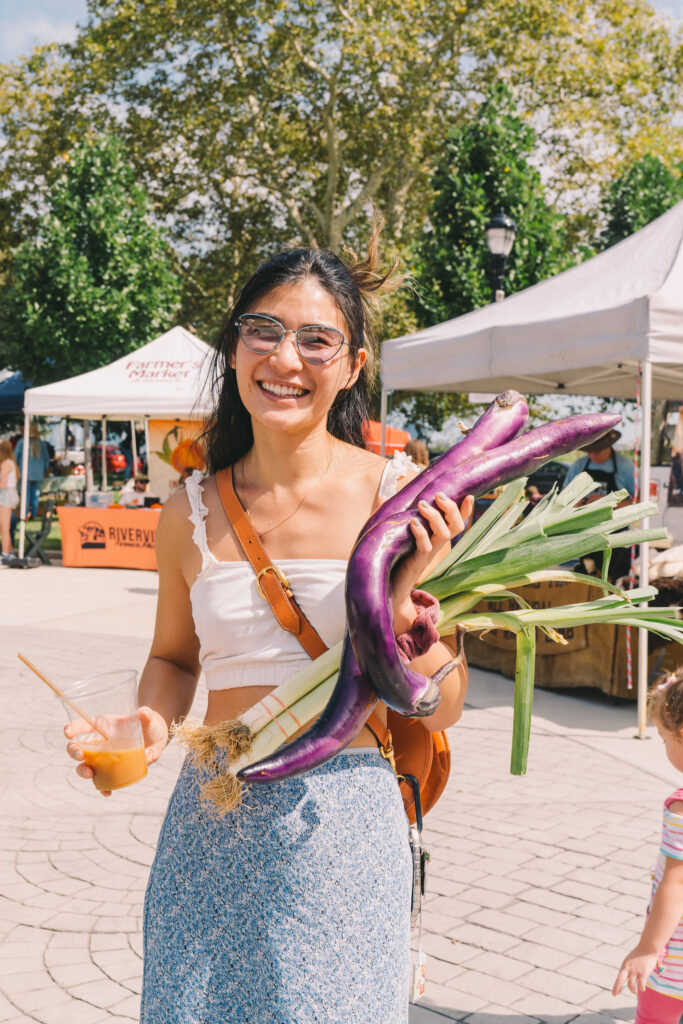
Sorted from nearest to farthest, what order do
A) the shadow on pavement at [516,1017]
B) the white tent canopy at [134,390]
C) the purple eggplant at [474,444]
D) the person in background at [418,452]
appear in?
the purple eggplant at [474,444], the shadow on pavement at [516,1017], the person in background at [418,452], the white tent canopy at [134,390]

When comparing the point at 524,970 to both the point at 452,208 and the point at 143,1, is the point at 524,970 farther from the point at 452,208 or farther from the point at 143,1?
the point at 143,1

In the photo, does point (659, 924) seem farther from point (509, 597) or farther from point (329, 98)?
point (329, 98)

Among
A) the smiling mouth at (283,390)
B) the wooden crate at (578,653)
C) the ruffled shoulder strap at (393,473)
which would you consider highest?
the smiling mouth at (283,390)

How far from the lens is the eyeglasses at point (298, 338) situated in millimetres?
1737

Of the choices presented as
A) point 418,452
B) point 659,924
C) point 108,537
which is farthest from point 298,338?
point 108,537

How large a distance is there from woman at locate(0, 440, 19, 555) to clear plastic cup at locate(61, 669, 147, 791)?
556 inches

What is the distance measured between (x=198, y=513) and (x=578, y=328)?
15.8ft

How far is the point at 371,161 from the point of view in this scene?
26.2 meters

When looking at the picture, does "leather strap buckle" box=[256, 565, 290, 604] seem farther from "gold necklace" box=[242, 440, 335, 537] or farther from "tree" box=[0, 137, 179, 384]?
"tree" box=[0, 137, 179, 384]

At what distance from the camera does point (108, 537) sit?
14.2m

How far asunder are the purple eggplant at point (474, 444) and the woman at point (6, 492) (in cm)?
1441

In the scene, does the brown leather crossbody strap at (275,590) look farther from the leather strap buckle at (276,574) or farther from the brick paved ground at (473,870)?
the brick paved ground at (473,870)

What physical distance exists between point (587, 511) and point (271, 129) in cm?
2483

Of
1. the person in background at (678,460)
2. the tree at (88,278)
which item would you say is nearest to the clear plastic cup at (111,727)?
the person in background at (678,460)
